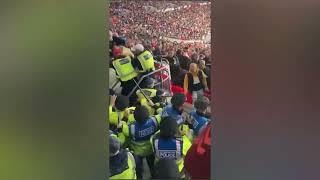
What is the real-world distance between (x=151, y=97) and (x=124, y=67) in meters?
0.41

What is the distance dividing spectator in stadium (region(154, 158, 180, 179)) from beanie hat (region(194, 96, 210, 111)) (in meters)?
0.60

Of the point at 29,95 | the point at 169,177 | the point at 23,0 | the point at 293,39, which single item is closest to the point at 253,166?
the point at 169,177

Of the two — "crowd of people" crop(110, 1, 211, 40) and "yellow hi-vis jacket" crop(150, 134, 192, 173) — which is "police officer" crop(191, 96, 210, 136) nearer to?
"yellow hi-vis jacket" crop(150, 134, 192, 173)

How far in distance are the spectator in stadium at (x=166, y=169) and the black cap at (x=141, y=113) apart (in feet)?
1.51

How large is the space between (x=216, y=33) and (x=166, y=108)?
1.02 m

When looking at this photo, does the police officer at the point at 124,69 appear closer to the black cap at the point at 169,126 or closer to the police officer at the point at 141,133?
the police officer at the point at 141,133

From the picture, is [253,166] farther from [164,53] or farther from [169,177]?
[164,53]

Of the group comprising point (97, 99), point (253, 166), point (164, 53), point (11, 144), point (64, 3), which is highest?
point (64, 3)

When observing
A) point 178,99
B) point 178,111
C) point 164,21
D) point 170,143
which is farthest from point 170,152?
point 164,21

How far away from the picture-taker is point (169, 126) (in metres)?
4.26

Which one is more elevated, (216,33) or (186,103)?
(216,33)

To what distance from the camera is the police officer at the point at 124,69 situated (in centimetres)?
419

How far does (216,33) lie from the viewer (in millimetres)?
3621

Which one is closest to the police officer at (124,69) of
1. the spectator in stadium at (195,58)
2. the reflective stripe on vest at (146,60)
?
the reflective stripe on vest at (146,60)
